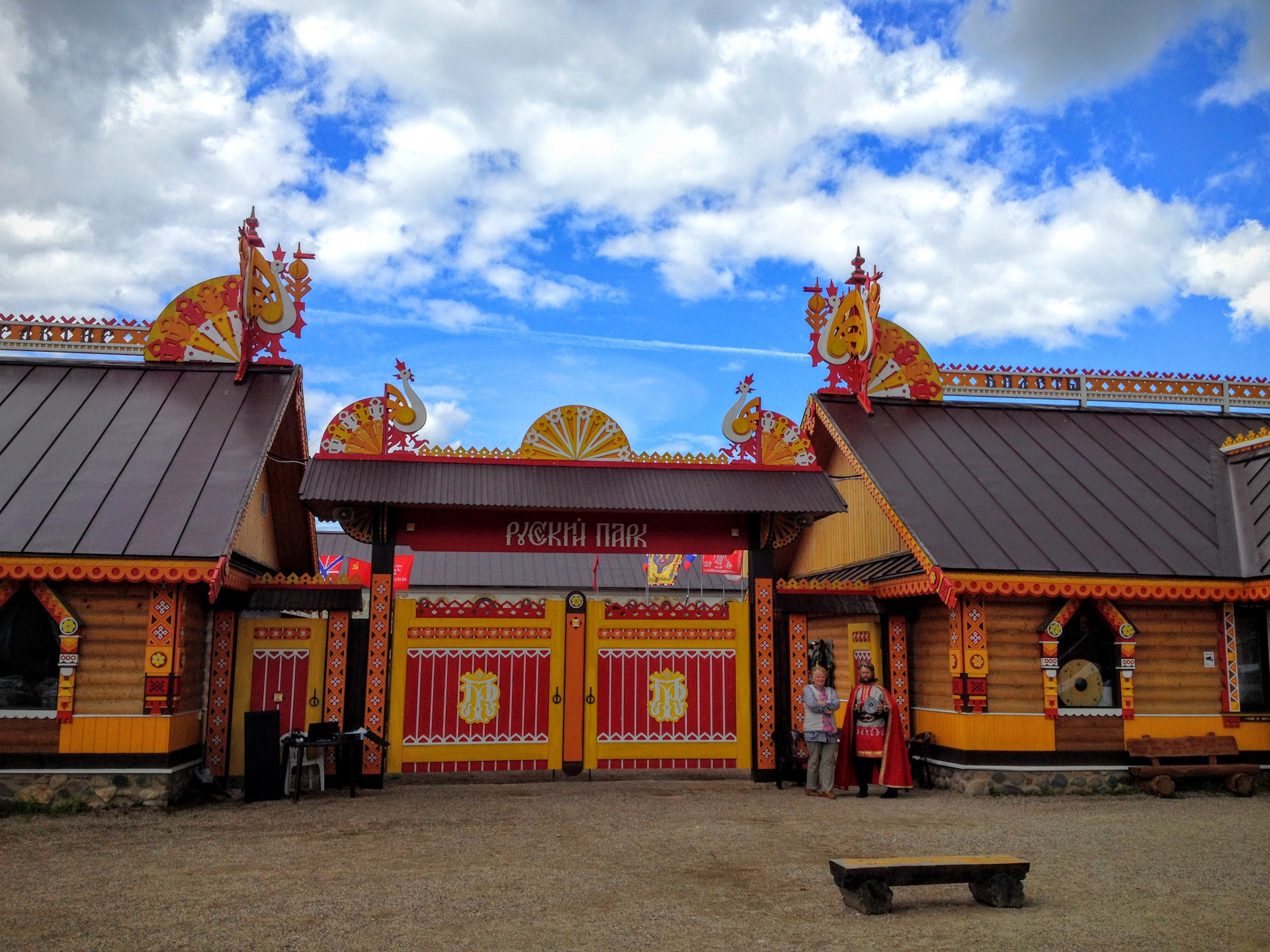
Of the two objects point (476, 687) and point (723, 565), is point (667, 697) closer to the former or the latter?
point (476, 687)

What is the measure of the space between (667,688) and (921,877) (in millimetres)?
6990

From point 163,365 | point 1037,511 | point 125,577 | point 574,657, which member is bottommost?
point 574,657

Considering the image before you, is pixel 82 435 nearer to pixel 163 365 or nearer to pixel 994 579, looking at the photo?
pixel 163 365

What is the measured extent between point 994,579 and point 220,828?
9.00m

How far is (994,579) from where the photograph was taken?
1201 cm

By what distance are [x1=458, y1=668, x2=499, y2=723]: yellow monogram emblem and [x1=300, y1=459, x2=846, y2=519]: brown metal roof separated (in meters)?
2.25

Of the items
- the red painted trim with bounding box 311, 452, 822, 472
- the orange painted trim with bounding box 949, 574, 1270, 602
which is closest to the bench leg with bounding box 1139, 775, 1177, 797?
the orange painted trim with bounding box 949, 574, 1270, 602

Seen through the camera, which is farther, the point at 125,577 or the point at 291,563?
the point at 291,563

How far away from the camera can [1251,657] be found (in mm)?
13102

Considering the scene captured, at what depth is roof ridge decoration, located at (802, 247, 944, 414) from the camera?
16.3 meters

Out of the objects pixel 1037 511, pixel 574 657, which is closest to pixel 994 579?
pixel 1037 511

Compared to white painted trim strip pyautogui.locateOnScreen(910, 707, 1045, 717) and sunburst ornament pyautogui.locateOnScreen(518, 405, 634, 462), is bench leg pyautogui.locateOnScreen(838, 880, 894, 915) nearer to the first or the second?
white painted trim strip pyautogui.locateOnScreen(910, 707, 1045, 717)

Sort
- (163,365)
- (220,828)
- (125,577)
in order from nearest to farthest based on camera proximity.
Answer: (220,828) → (125,577) → (163,365)

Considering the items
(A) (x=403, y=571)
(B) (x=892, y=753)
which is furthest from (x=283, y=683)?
(A) (x=403, y=571)
